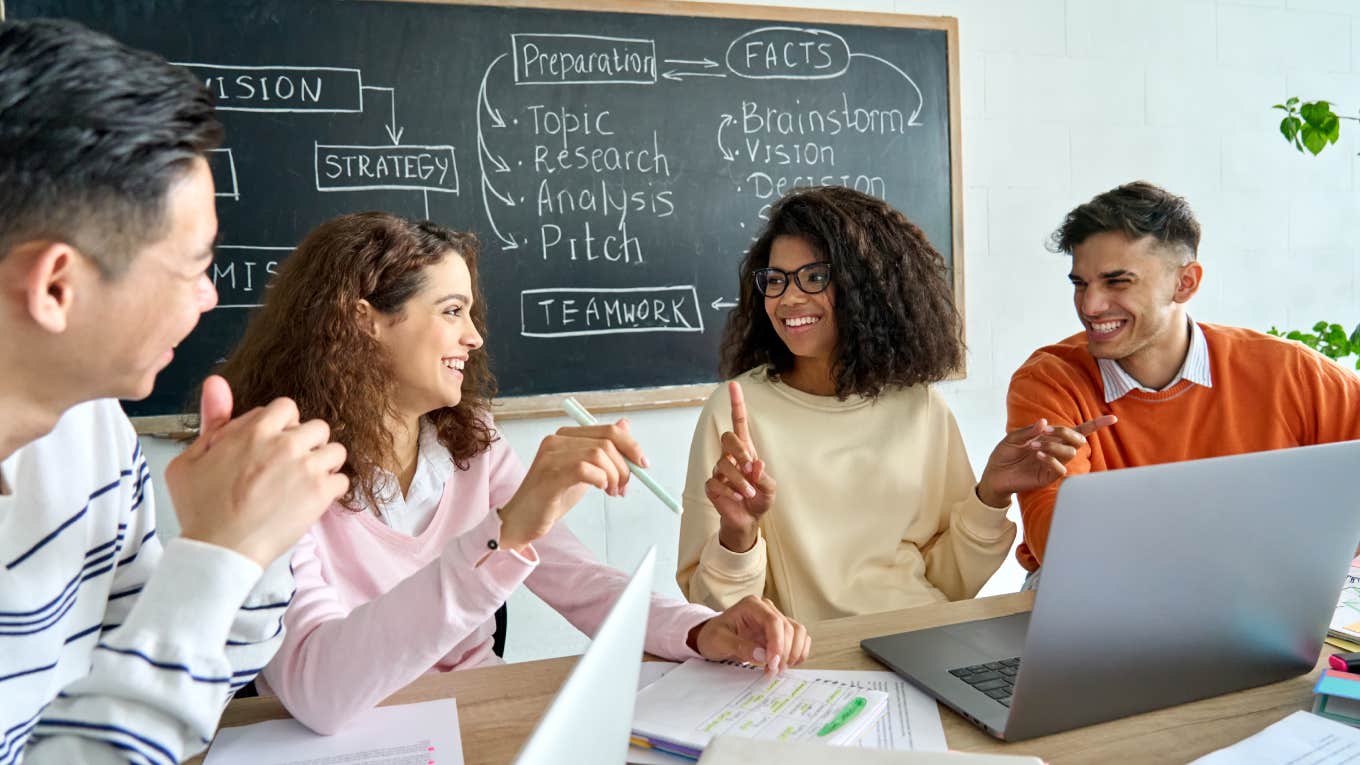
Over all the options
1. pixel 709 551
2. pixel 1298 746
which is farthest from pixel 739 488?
pixel 1298 746

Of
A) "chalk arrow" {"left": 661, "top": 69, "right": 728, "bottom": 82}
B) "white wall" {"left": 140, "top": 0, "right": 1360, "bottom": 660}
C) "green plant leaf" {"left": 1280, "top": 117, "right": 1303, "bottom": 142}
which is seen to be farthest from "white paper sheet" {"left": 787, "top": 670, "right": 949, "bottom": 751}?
"green plant leaf" {"left": 1280, "top": 117, "right": 1303, "bottom": 142}

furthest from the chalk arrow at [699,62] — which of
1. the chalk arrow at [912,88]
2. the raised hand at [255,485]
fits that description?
the raised hand at [255,485]

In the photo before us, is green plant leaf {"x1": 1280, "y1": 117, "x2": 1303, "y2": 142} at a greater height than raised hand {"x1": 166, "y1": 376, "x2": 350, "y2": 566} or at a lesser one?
greater

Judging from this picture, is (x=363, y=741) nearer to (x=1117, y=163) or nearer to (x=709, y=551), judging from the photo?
(x=709, y=551)

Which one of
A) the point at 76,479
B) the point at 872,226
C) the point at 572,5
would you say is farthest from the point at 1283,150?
the point at 76,479

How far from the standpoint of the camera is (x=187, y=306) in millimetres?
801

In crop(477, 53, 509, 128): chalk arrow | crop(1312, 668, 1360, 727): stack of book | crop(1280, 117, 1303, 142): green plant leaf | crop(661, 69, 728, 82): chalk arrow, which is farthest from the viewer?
crop(1280, 117, 1303, 142): green plant leaf

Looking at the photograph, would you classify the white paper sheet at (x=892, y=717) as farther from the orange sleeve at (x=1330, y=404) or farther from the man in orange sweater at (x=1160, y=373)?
the orange sleeve at (x=1330, y=404)

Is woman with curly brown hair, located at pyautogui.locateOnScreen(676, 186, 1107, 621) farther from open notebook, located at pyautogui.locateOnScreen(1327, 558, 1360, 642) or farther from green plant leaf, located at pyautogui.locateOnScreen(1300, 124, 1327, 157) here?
green plant leaf, located at pyautogui.locateOnScreen(1300, 124, 1327, 157)

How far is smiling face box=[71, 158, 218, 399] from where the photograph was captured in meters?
0.75

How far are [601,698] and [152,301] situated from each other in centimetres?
48

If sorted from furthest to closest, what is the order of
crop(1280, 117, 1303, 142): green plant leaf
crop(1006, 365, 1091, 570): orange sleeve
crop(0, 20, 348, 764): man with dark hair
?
crop(1280, 117, 1303, 142): green plant leaf
crop(1006, 365, 1091, 570): orange sleeve
crop(0, 20, 348, 764): man with dark hair

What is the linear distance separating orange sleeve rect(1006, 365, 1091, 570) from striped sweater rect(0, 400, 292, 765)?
1233mm

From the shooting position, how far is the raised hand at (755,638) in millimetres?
1134
